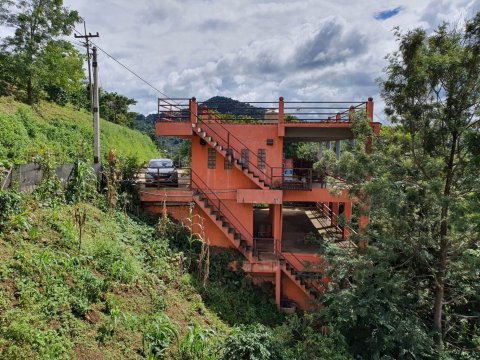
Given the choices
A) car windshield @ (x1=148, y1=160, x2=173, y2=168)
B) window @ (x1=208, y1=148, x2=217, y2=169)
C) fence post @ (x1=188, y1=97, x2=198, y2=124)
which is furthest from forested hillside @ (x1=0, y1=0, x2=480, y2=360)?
car windshield @ (x1=148, y1=160, x2=173, y2=168)

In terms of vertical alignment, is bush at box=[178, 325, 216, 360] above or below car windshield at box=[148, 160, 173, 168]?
below

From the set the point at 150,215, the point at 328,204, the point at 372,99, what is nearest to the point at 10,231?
the point at 150,215

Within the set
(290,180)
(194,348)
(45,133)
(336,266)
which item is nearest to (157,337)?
(194,348)

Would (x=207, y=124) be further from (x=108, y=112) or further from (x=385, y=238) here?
(x=108, y=112)

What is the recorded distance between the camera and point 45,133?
62.9ft

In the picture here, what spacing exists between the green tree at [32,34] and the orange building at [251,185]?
35.3 feet

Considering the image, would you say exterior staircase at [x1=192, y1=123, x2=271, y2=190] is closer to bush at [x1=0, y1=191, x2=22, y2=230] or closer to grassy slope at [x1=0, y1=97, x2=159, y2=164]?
grassy slope at [x1=0, y1=97, x2=159, y2=164]

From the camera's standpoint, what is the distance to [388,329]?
9641 millimetres

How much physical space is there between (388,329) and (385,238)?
2.58 meters

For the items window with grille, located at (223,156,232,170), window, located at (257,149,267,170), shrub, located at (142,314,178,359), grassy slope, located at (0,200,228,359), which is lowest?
shrub, located at (142,314,178,359)

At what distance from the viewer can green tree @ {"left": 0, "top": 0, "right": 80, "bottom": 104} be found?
66.2 ft

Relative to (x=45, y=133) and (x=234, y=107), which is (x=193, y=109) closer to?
(x=234, y=107)

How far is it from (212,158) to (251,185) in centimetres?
233

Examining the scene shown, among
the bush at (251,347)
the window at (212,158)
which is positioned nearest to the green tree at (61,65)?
the window at (212,158)
